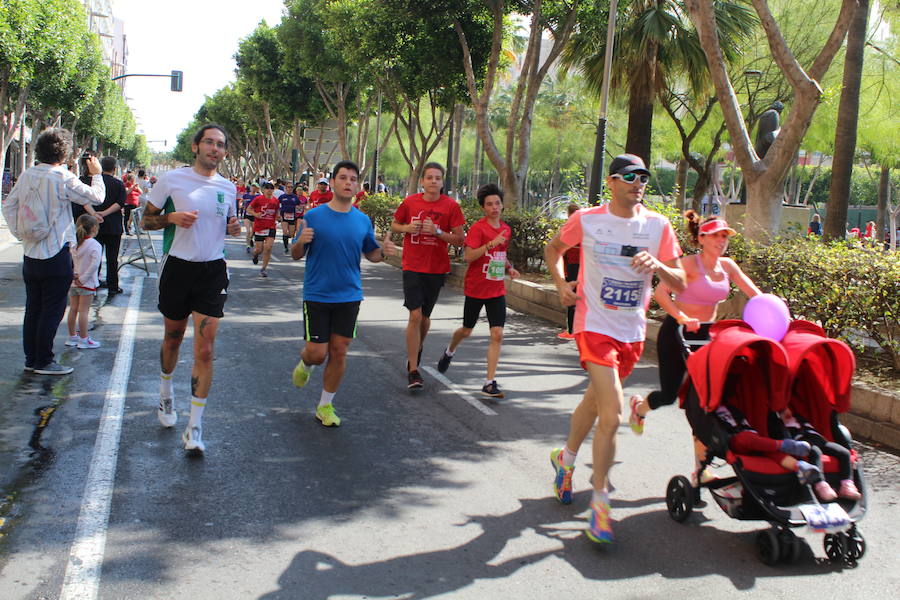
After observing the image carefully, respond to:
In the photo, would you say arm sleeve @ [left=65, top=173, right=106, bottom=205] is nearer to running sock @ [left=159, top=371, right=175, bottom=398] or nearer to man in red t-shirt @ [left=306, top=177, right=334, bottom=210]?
running sock @ [left=159, top=371, right=175, bottom=398]

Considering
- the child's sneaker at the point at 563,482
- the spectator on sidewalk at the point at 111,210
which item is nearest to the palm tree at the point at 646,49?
the spectator on sidewalk at the point at 111,210

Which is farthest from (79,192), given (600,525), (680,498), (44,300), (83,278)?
(680,498)

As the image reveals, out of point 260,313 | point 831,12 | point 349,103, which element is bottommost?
point 260,313

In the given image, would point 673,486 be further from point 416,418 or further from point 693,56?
point 693,56

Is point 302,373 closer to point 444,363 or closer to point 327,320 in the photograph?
point 327,320

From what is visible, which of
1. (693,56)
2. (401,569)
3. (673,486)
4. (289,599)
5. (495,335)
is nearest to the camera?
(289,599)

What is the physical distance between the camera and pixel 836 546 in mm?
4121

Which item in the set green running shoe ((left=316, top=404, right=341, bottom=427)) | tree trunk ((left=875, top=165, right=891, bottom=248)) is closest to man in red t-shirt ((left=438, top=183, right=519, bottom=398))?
green running shoe ((left=316, top=404, right=341, bottom=427))

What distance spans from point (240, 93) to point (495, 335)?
49.0 meters

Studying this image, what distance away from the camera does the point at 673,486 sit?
464 cm

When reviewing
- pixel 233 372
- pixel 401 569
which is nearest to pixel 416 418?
pixel 233 372

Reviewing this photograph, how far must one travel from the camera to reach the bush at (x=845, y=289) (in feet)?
23.6

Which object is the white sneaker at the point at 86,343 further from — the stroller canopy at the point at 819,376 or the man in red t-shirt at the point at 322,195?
the man in red t-shirt at the point at 322,195

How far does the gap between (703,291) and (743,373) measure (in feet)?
3.31
